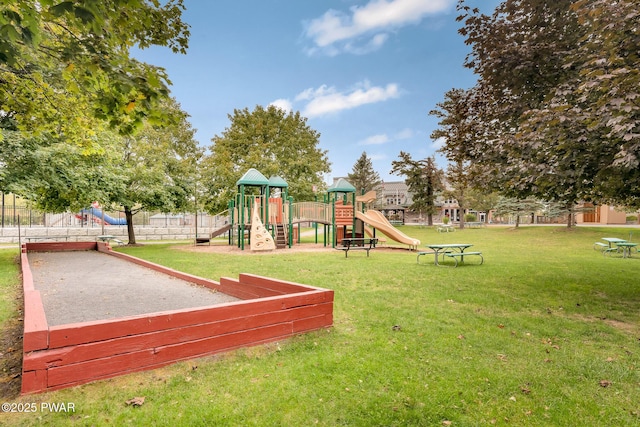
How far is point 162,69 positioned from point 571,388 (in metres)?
6.19

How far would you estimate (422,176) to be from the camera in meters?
44.4

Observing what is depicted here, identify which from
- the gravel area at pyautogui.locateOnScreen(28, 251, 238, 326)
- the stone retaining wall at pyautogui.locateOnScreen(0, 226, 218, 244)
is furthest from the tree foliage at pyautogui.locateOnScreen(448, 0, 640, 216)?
the stone retaining wall at pyautogui.locateOnScreen(0, 226, 218, 244)

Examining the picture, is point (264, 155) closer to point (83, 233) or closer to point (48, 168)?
point (83, 233)

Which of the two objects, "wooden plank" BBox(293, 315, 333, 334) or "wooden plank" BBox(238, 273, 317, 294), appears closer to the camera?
"wooden plank" BBox(293, 315, 333, 334)

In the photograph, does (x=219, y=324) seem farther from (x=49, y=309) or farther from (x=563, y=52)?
(x=563, y=52)

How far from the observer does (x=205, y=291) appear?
727 centimetres

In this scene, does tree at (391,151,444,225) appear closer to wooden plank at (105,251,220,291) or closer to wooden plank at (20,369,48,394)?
wooden plank at (105,251,220,291)

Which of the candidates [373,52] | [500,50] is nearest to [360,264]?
[500,50]

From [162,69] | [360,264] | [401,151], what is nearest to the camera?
[162,69]

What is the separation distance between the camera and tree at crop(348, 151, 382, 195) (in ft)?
214

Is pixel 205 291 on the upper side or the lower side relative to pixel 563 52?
lower

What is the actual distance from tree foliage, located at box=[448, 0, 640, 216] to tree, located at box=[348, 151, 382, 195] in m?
55.2

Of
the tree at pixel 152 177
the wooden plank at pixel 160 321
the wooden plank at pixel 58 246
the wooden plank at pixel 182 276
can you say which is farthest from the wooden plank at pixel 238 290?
the tree at pixel 152 177

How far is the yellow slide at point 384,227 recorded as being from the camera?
1966 centimetres
